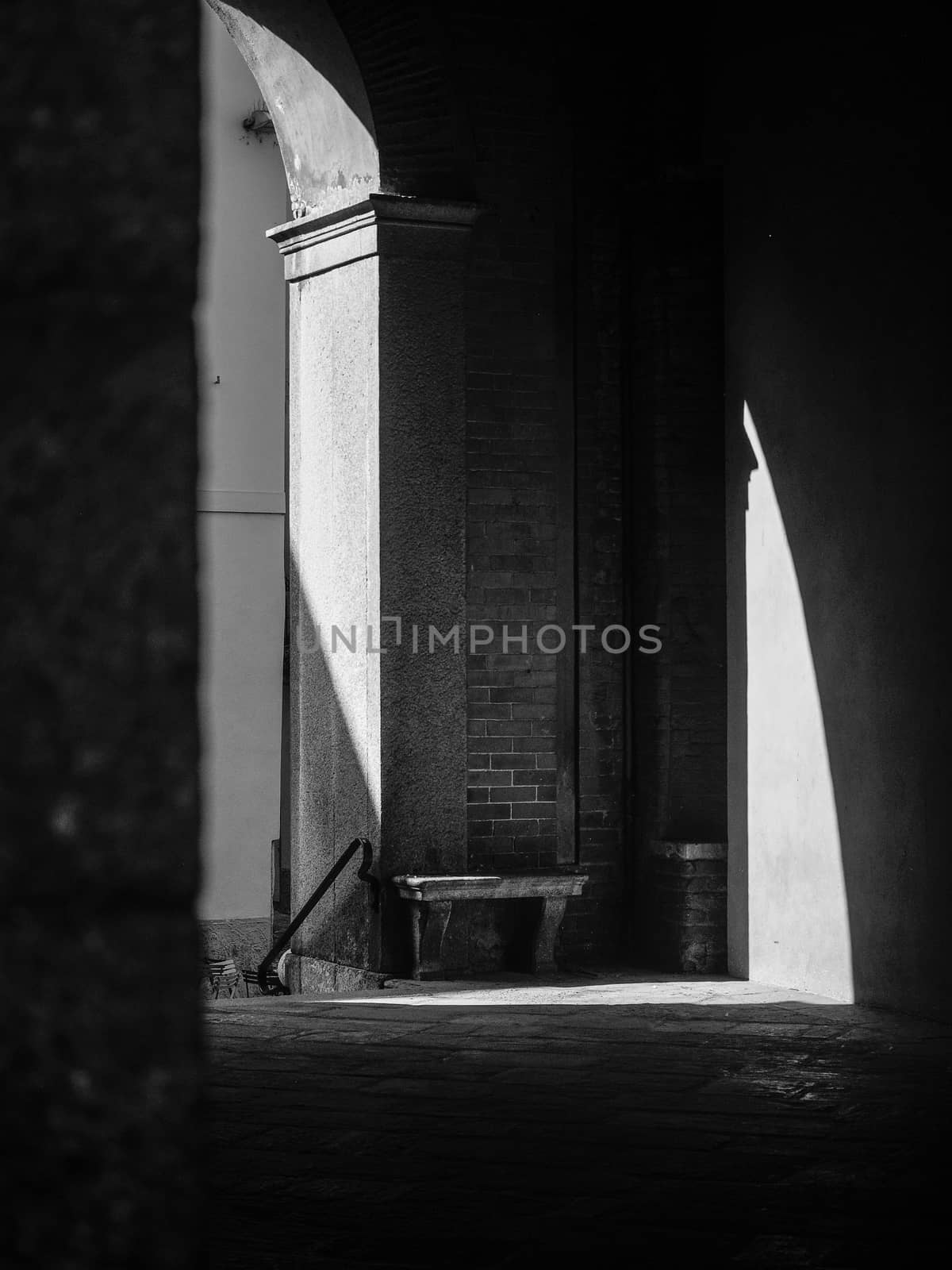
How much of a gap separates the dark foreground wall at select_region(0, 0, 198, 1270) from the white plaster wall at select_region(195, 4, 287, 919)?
14659 mm

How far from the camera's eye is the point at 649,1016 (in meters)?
6.82

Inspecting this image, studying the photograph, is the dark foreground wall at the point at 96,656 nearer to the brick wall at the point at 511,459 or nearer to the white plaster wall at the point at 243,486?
the brick wall at the point at 511,459

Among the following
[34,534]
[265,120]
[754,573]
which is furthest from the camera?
[265,120]

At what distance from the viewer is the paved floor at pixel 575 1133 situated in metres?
3.81

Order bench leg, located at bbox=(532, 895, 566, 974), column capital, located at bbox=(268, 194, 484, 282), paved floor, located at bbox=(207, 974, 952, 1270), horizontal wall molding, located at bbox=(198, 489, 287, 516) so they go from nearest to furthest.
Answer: paved floor, located at bbox=(207, 974, 952, 1270), column capital, located at bbox=(268, 194, 484, 282), bench leg, located at bbox=(532, 895, 566, 974), horizontal wall molding, located at bbox=(198, 489, 287, 516)

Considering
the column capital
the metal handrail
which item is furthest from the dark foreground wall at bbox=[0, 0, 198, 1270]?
the column capital

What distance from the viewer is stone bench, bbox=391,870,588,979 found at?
7.71m

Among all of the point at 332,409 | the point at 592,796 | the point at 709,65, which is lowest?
the point at 592,796

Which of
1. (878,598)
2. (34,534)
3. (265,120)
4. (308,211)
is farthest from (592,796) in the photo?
(265,120)

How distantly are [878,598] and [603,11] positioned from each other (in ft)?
10.6

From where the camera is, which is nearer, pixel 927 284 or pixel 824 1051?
pixel 824 1051

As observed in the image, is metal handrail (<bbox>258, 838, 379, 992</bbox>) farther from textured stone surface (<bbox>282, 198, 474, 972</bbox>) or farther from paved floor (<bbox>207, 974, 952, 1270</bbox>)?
paved floor (<bbox>207, 974, 952, 1270</bbox>)

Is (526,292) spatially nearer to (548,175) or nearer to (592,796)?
(548,175)

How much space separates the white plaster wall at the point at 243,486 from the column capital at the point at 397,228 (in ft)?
25.9
